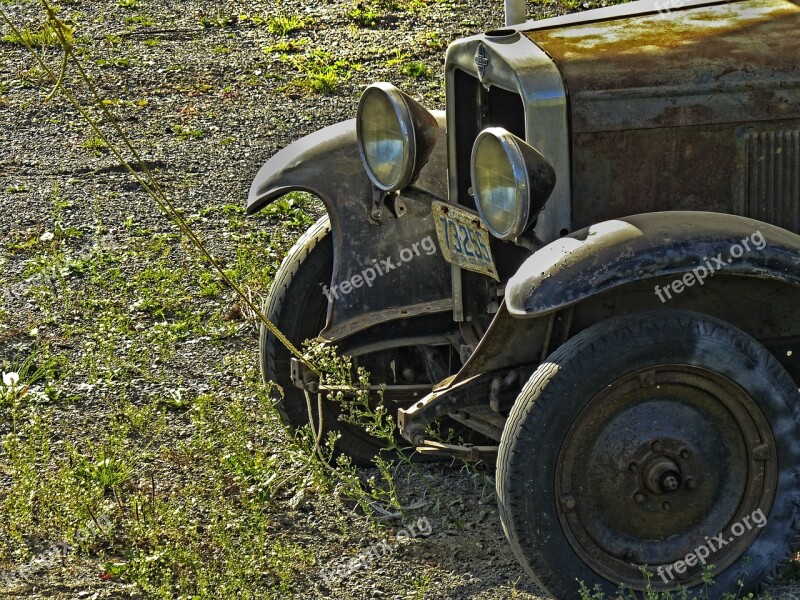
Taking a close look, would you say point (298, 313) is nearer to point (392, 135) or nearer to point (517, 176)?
point (392, 135)

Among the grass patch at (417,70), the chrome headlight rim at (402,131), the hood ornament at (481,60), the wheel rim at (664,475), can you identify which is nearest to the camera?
the wheel rim at (664,475)

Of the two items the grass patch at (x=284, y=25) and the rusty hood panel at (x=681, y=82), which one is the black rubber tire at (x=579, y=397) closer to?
the rusty hood panel at (x=681, y=82)

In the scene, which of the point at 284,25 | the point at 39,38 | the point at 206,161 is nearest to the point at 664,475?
the point at 206,161

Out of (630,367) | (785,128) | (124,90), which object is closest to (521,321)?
(630,367)

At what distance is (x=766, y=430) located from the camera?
138 inches

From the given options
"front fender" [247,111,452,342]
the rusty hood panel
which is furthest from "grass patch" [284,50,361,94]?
the rusty hood panel

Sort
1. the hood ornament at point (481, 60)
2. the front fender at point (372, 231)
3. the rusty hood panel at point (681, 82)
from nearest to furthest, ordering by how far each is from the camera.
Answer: the rusty hood panel at point (681, 82), the hood ornament at point (481, 60), the front fender at point (372, 231)

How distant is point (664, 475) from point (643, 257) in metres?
0.64

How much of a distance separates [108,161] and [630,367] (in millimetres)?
5280

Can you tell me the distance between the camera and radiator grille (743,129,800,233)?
385cm

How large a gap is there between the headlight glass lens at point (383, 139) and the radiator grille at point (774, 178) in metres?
1.10

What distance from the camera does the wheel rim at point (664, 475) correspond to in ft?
11.4

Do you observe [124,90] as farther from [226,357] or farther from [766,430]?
[766,430]

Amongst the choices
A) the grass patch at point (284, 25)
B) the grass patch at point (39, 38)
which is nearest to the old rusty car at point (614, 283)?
the grass patch at point (284, 25)
